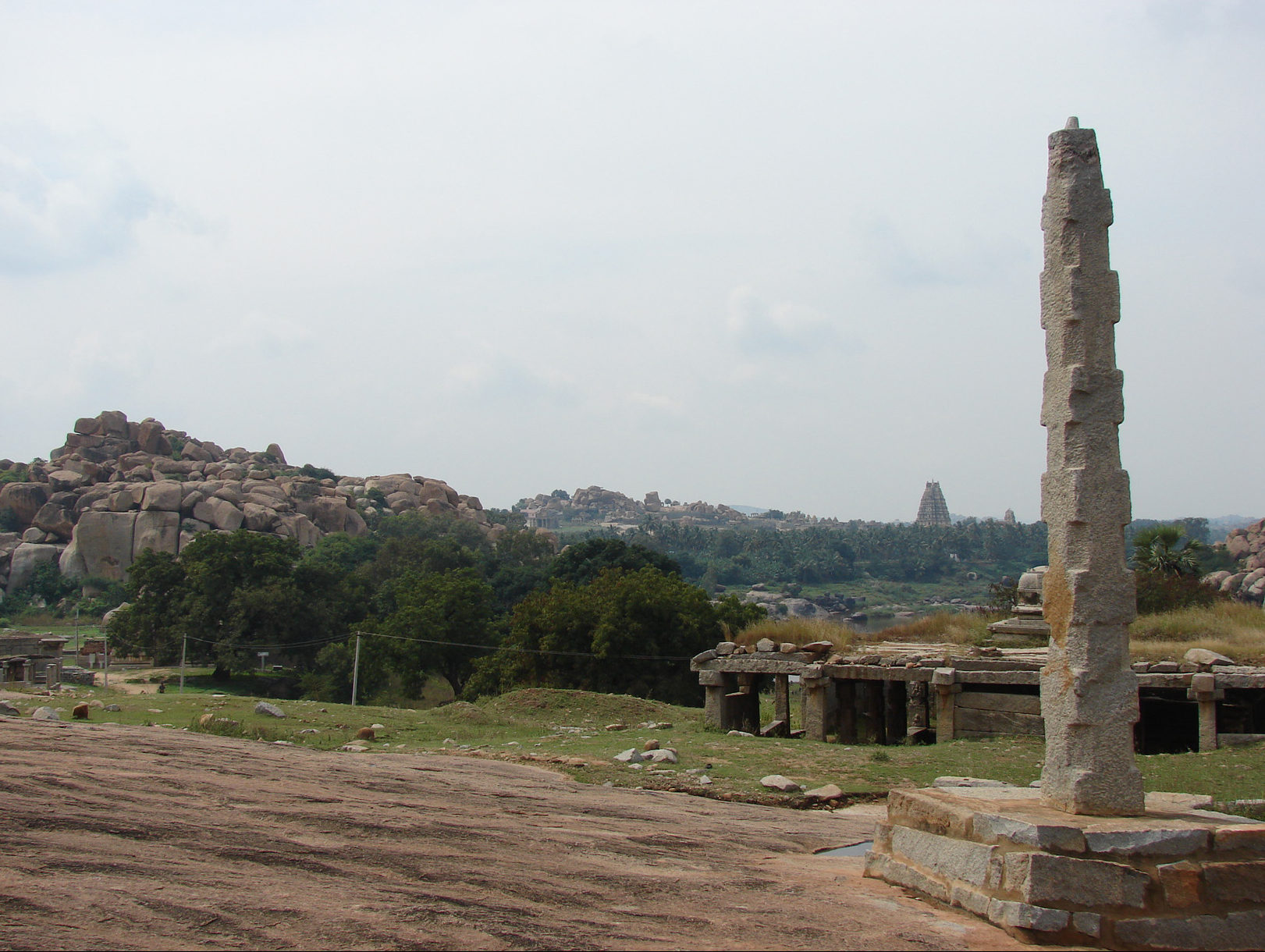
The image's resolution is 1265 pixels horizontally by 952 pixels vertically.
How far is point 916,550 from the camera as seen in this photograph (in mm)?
130875

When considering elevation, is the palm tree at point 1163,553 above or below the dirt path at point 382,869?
above

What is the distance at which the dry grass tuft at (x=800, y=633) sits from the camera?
24712 mm

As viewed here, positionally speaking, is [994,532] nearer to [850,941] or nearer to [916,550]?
[916,550]

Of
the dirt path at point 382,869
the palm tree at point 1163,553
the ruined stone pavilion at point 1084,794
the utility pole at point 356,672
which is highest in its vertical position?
the palm tree at point 1163,553

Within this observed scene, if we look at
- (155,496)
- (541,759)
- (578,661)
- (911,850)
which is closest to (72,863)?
(911,850)

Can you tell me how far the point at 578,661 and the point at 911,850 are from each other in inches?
1099

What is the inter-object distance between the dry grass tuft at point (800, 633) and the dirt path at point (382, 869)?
1383 centimetres

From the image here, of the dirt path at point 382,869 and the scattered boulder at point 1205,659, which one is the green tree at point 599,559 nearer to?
the scattered boulder at point 1205,659

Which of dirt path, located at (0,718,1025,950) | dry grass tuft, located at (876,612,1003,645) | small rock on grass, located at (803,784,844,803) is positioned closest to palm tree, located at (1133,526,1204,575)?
dry grass tuft, located at (876,612,1003,645)

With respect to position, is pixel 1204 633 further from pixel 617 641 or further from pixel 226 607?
pixel 226 607

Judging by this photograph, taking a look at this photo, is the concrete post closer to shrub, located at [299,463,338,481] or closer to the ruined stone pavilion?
the ruined stone pavilion

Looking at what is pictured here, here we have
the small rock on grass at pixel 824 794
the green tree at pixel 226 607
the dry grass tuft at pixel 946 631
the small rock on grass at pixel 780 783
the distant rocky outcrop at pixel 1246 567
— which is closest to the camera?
the small rock on grass at pixel 824 794

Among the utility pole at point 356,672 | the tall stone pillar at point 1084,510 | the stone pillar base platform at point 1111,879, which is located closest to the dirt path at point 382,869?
the stone pillar base platform at point 1111,879

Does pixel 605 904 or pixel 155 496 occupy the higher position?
pixel 155 496
